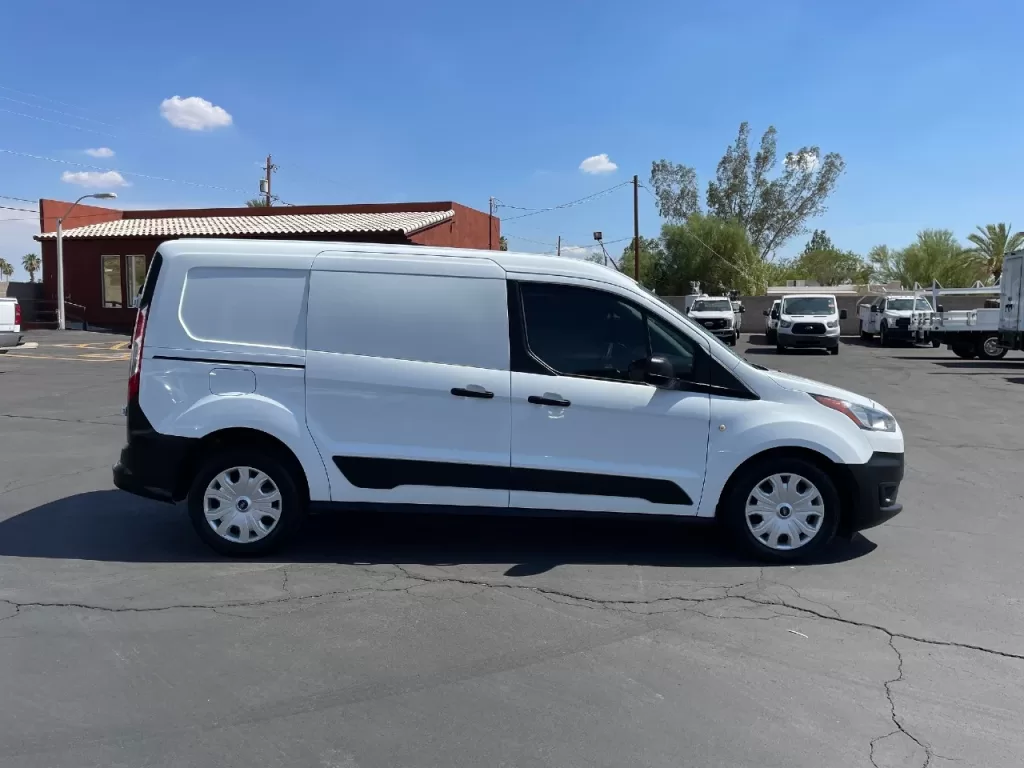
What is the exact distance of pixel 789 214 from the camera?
198 feet

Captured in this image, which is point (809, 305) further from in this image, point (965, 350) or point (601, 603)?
point (601, 603)

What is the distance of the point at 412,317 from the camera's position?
527 cm

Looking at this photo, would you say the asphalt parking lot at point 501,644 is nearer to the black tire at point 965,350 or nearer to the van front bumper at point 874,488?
the van front bumper at point 874,488

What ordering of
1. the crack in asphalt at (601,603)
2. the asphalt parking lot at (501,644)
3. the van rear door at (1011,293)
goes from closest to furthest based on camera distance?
the asphalt parking lot at (501,644)
the crack in asphalt at (601,603)
the van rear door at (1011,293)

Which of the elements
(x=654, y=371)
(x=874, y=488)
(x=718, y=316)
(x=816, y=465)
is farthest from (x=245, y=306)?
(x=718, y=316)

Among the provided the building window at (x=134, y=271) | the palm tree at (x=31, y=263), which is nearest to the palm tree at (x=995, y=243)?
the building window at (x=134, y=271)

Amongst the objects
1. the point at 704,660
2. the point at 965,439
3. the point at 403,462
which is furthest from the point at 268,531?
the point at 965,439

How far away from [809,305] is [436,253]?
79.8ft

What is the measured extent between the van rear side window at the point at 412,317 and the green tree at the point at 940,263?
167 ft

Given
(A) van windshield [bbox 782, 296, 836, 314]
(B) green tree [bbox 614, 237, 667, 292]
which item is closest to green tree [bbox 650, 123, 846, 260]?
(B) green tree [bbox 614, 237, 667, 292]

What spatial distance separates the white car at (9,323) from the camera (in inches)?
645

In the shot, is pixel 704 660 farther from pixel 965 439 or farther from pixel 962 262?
pixel 962 262

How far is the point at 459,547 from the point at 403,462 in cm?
78

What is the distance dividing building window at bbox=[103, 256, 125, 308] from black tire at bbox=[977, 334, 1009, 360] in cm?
3104
